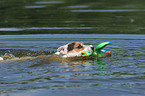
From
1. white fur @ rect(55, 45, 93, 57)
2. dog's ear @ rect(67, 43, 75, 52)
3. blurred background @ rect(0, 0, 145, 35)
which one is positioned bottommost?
white fur @ rect(55, 45, 93, 57)

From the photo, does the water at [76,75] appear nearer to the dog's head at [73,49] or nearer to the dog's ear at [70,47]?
the dog's head at [73,49]

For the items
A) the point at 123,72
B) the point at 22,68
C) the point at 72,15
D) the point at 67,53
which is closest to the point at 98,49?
the point at 67,53

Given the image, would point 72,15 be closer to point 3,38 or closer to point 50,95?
point 3,38

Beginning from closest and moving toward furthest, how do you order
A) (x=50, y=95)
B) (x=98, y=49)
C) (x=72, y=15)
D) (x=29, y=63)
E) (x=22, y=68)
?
1. (x=50, y=95)
2. (x=22, y=68)
3. (x=29, y=63)
4. (x=98, y=49)
5. (x=72, y=15)

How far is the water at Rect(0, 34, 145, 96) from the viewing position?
7.81m

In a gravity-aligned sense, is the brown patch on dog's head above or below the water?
above

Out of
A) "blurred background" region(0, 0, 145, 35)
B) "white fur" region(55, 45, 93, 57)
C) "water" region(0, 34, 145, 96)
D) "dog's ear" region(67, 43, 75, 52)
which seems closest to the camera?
"water" region(0, 34, 145, 96)

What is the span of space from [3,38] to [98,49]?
23.8 ft

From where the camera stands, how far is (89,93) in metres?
7.60

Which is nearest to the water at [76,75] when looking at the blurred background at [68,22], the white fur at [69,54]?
the white fur at [69,54]

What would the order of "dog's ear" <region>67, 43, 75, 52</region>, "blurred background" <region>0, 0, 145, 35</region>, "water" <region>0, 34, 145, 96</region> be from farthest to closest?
"blurred background" <region>0, 0, 145, 35</region>, "dog's ear" <region>67, 43, 75, 52</region>, "water" <region>0, 34, 145, 96</region>

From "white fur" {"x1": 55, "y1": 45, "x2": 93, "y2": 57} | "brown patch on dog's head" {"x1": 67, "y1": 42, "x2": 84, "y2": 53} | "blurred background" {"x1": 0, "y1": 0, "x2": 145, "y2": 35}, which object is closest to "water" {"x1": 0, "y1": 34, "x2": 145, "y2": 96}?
"white fur" {"x1": 55, "y1": 45, "x2": 93, "y2": 57}

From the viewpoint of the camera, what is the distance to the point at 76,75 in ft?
30.2

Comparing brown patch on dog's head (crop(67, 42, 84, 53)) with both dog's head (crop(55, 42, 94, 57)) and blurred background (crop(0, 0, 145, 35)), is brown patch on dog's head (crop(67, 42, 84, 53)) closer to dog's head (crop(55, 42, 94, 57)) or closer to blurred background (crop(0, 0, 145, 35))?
dog's head (crop(55, 42, 94, 57))
